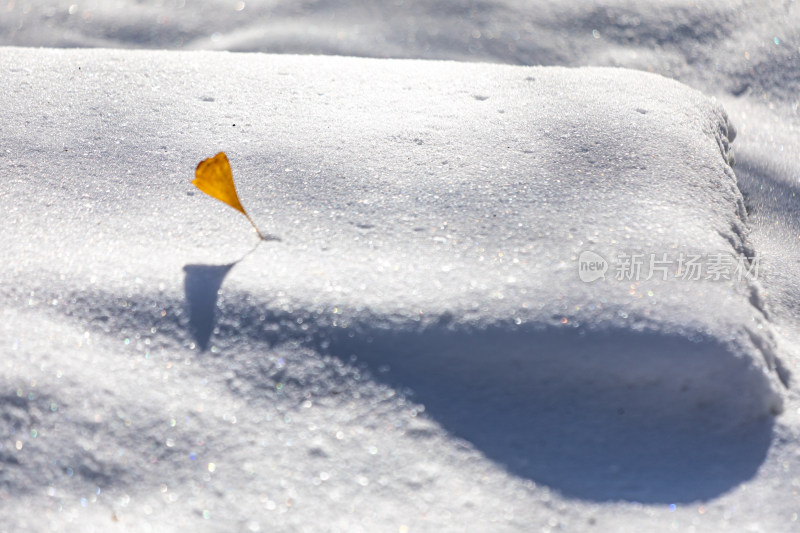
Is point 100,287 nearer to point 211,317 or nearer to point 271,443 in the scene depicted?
point 211,317

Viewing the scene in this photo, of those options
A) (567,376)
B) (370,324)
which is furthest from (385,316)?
(567,376)

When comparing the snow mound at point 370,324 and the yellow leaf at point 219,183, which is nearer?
the snow mound at point 370,324

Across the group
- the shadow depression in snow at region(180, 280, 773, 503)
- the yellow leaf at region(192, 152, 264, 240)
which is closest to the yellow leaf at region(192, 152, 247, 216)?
the yellow leaf at region(192, 152, 264, 240)

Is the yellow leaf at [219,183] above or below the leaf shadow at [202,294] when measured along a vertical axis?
above

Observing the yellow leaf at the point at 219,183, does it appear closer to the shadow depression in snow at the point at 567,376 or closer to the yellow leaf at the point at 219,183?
the yellow leaf at the point at 219,183

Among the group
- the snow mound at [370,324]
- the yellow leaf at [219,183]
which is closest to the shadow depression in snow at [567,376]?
the snow mound at [370,324]

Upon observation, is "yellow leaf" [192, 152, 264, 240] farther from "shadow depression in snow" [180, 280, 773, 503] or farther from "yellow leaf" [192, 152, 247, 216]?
"shadow depression in snow" [180, 280, 773, 503]
